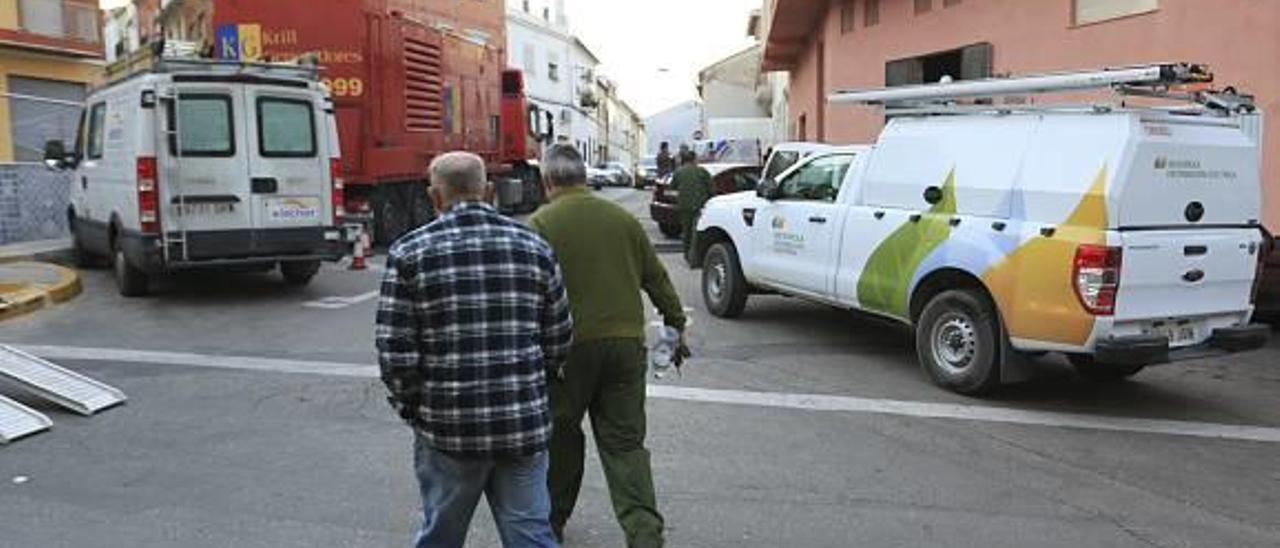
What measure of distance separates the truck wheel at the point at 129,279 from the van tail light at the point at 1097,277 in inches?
351

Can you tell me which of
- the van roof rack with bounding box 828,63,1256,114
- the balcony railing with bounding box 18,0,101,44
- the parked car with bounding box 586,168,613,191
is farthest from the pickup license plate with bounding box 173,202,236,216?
the parked car with bounding box 586,168,613,191

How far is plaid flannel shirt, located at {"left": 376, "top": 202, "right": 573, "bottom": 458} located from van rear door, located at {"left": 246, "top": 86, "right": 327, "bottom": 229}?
861 centimetres

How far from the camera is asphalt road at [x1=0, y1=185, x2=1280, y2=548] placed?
4973mm

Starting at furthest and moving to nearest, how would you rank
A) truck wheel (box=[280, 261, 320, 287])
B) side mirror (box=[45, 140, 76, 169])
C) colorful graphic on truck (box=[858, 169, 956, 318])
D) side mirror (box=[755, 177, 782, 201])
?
side mirror (box=[45, 140, 76, 169])
truck wheel (box=[280, 261, 320, 287])
side mirror (box=[755, 177, 782, 201])
colorful graphic on truck (box=[858, 169, 956, 318])

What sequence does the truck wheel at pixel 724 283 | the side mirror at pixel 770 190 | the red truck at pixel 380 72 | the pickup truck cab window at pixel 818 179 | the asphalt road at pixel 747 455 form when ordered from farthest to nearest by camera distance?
the red truck at pixel 380 72
the truck wheel at pixel 724 283
the side mirror at pixel 770 190
the pickup truck cab window at pixel 818 179
the asphalt road at pixel 747 455

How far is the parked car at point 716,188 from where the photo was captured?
733 inches

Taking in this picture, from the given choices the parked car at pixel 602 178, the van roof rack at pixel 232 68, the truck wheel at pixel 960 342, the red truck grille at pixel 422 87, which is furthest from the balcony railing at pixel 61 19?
the parked car at pixel 602 178

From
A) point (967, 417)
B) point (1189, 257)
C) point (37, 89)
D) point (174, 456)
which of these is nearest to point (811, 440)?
point (967, 417)

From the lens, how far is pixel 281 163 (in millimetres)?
11578

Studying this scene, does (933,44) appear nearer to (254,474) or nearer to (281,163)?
(281,163)

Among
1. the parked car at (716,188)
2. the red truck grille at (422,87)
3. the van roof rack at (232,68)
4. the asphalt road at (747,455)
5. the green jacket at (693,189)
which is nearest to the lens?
the asphalt road at (747,455)

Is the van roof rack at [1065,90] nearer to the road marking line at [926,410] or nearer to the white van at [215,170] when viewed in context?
the road marking line at [926,410]

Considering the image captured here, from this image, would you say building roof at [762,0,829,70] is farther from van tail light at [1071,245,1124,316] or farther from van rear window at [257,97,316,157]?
van tail light at [1071,245,1124,316]

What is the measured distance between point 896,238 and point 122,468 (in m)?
5.18
